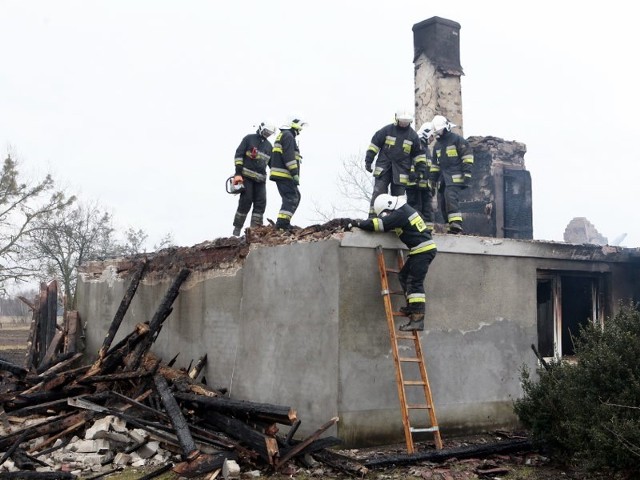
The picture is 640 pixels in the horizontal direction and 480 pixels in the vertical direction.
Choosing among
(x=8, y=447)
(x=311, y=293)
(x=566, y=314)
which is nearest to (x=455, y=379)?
(x=311, y=293)

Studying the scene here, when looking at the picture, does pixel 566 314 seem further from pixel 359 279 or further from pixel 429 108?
pixel 429 108

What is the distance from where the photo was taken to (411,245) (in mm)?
7473

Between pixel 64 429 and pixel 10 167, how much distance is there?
24442 millimetres

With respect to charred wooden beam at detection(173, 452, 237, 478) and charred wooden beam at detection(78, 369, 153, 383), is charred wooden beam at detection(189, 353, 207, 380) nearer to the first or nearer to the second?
charred wooden beam at detection(78, 369, 153, 383)

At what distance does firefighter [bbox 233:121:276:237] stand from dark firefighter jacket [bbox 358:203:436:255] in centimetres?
389

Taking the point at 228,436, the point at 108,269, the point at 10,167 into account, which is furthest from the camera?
the point at 10,167

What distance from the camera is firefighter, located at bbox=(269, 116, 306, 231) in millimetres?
10156

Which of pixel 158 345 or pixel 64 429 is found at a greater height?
pixel 158 345

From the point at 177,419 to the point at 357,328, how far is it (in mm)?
2205

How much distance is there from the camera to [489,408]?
28.0ft

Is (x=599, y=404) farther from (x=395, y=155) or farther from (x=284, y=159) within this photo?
(x=284, y=159)

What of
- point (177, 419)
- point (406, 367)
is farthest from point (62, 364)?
point (406, 367)

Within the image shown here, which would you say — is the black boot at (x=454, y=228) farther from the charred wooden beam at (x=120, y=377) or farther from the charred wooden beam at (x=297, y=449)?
the charred wooden beam at (x=120, y=377)

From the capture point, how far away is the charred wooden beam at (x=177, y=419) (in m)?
6.58
